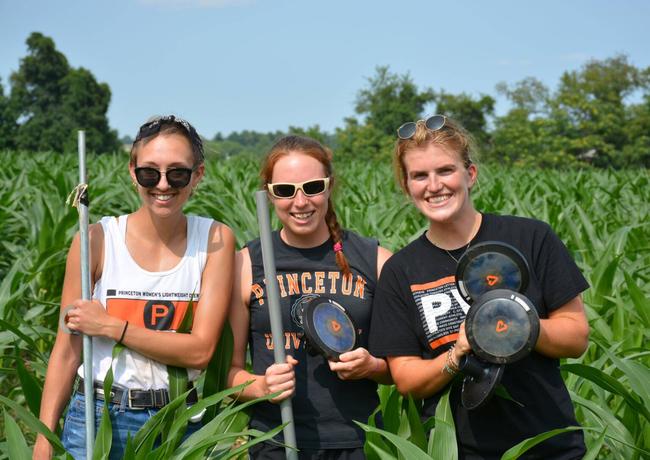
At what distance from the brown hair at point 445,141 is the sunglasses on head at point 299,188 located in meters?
0.23

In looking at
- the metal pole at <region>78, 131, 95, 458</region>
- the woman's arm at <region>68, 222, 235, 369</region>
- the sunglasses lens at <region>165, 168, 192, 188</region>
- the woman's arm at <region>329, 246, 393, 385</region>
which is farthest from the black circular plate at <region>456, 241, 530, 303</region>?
the metal pole at <region>78, 131, 95, 458</region>

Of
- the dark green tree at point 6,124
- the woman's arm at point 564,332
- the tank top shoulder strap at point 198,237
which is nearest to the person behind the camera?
the woman's arm at point 564,332

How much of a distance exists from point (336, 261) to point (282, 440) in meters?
0.51

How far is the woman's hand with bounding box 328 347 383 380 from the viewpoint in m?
1.83

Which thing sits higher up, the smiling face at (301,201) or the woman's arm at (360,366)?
the smiling face at (301,201)

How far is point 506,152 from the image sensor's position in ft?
169

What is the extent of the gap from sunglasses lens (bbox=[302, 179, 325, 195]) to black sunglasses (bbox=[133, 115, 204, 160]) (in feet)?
1.03

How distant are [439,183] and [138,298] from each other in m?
0.85

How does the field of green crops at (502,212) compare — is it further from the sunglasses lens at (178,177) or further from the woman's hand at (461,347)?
the sunglasses lens at (178,177)

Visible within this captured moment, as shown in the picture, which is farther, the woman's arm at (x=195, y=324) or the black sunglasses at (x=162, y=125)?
the black sunglasses at (x=162, y=125)

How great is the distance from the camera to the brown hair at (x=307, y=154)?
2.12 meters

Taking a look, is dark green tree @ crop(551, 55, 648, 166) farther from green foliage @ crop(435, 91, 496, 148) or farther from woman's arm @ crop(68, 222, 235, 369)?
woman's arm @ crop(68, 222, 235, 369)

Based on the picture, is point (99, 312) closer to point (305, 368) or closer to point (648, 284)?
point (305, 368)

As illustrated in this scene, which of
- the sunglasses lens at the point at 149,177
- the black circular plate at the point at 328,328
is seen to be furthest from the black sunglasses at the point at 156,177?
the black circular plate at the point at 328,328
